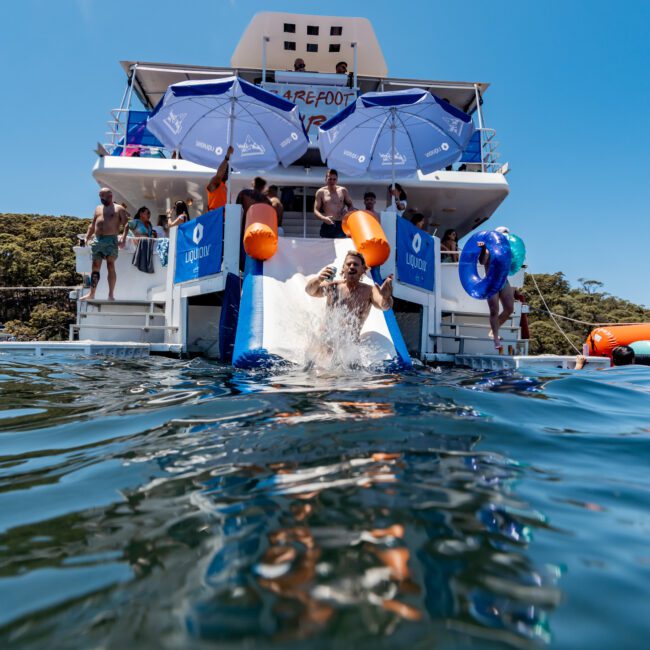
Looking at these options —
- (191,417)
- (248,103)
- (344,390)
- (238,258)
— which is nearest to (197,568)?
(191,417)

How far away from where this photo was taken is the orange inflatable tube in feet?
28.5

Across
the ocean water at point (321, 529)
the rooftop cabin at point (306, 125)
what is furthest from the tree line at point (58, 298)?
the ocean water at point (321, 529)

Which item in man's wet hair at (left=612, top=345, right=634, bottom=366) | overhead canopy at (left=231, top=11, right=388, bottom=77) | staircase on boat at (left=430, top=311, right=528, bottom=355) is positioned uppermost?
overhead canopy at (left=231, top=11, right=388, bottom=77)

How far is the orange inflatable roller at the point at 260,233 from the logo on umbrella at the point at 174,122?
7.27ft

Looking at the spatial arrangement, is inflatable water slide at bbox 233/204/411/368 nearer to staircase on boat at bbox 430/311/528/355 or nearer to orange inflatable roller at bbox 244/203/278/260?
orange inflatable roller at bbox 244/203/278/260

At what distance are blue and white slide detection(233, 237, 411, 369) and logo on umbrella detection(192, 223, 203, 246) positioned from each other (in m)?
0.95

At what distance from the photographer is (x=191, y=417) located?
2662mm

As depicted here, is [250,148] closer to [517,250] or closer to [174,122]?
[174,122]

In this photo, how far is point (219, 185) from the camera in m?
7.68

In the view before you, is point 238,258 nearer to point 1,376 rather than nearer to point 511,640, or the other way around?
point 1,376

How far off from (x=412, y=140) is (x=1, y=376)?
6660 millimetres

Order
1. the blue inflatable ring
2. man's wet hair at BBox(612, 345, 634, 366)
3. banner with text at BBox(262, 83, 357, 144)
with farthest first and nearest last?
banner with text at BBox(262, 83, 357, 144) → man's wet hair at BBox(612, 345, 634, 366) → the blue inflatable ring

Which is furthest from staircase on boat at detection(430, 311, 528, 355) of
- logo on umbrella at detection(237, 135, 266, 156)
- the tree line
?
the tree line

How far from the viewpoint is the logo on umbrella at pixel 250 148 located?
26.9ft
